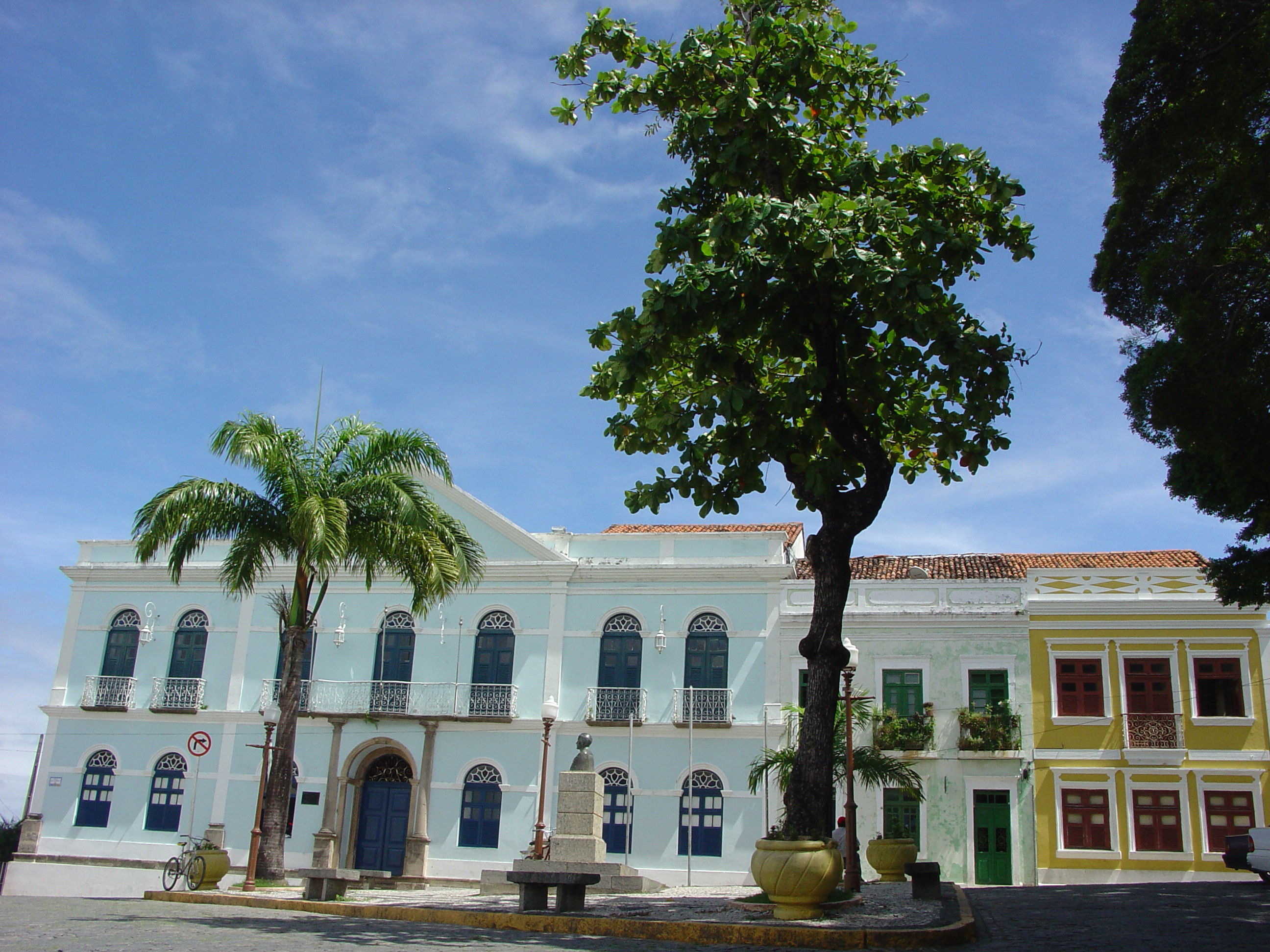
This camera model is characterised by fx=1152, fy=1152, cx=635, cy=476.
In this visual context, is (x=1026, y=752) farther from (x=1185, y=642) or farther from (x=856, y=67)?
(x=856, y=67)

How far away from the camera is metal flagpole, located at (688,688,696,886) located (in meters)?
A: 23.3

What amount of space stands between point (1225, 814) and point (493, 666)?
1512cm

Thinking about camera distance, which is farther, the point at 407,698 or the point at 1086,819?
the point at 407,698

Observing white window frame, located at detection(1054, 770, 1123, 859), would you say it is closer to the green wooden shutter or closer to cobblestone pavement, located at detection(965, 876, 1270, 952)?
the green wooden shutter

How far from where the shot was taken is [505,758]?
24953 mm

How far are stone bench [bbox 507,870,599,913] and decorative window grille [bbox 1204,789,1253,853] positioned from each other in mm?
15188

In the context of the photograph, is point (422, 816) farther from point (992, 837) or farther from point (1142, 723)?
point (1142, 723)

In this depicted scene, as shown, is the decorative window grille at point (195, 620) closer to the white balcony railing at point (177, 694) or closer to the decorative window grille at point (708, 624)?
the white balcony railing at point (177, 694)

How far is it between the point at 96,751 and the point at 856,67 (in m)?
23.3

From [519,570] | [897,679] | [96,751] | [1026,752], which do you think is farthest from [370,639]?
[1026,752]

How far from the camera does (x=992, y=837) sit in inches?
893

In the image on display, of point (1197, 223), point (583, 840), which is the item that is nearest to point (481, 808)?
point (583, 840)

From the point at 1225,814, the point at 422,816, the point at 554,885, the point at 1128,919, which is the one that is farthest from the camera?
the point at 422,816

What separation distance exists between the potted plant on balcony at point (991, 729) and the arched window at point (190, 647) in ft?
56.5
